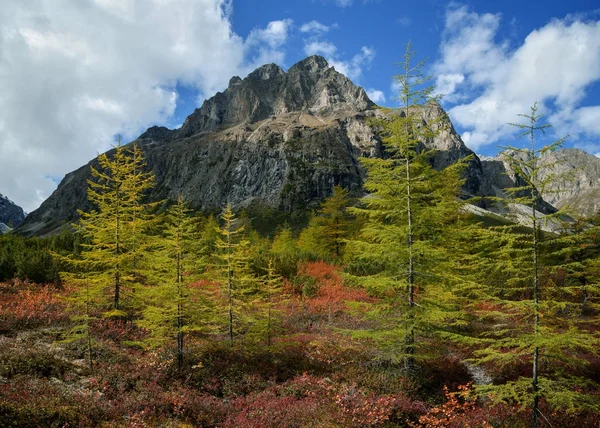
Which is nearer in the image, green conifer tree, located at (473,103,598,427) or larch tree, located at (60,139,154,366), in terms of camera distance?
green conifer tree, located at (473,103,598,427)

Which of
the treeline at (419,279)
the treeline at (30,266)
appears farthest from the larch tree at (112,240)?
the treeline at (30,266)

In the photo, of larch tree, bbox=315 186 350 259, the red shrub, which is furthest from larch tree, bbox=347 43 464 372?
larch tree, bbox=315 186 350 259

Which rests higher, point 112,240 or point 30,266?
point 112,240

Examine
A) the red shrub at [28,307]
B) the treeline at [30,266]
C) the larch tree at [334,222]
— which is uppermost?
the larch tree at [334,222]

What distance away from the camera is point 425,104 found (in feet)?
41.3

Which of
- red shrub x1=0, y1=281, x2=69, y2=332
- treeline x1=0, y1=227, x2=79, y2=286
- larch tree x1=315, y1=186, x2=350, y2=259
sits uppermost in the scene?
larch tree x1=315, y1=186, x2=350, y2=259

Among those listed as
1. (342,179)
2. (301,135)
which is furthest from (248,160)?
(342,179)

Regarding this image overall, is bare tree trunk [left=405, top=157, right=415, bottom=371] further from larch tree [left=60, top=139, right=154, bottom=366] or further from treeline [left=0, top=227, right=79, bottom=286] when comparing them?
treeline [left=0, top=227, right=79, bottom=286]

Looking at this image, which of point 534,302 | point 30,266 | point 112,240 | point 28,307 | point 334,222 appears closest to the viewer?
point 534,302

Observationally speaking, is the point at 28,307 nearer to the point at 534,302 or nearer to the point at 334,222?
the point at 534,302

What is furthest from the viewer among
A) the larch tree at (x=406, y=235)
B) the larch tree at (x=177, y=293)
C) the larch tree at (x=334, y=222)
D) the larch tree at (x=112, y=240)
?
the larch tree at (x=334, y=222)

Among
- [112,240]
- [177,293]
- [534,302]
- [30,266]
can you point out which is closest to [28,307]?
[112,240]

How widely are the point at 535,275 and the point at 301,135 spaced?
7308 inches

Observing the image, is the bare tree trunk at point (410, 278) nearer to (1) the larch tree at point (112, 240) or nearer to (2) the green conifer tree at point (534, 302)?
(2) the green conifer tree at point (534, 302)
